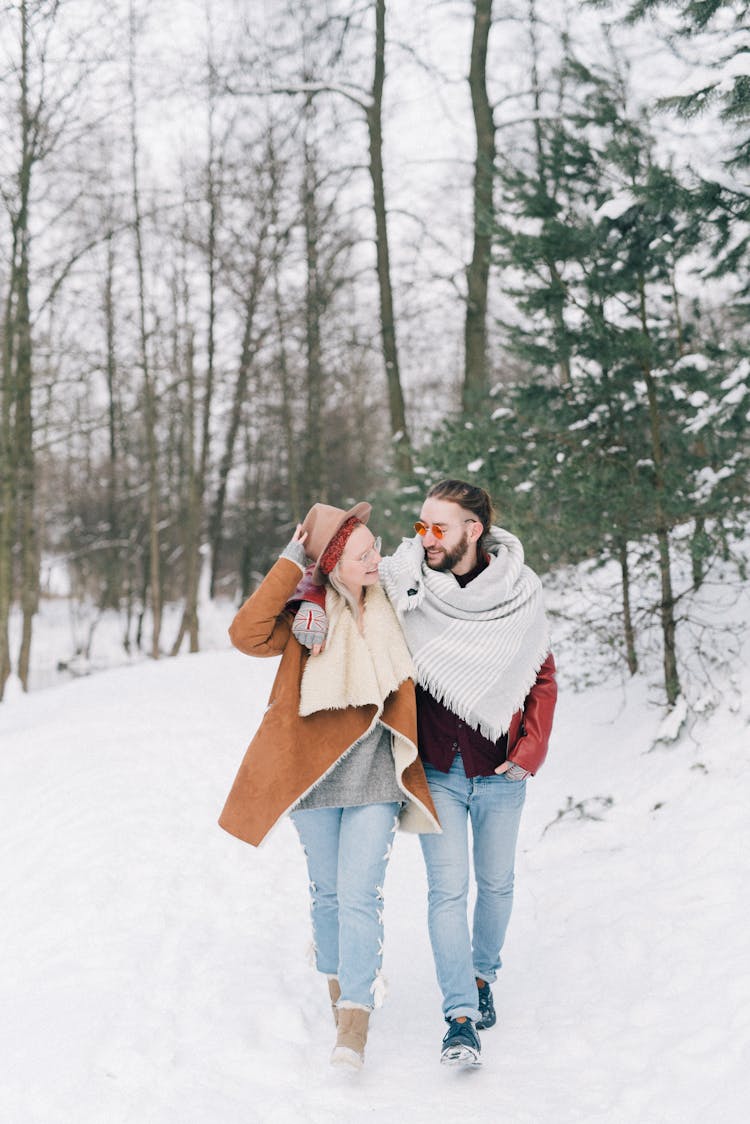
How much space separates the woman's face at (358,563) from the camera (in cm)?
340

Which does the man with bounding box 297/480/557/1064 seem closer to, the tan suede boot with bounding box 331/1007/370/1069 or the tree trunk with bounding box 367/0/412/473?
the tan suede boot with bounding box 331/1007/370/1069

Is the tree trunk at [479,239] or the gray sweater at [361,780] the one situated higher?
the tree trunk at [479,239]

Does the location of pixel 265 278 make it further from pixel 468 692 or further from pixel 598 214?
pixel 468 692

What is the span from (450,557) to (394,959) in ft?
6.64

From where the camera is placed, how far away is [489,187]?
317 inches

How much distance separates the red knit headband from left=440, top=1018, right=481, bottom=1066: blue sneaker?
157 centimetres

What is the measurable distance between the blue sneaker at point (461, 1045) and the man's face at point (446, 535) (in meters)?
1.53

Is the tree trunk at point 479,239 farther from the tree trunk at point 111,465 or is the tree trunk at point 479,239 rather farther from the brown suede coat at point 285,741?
the brown suede coat at point 285,741

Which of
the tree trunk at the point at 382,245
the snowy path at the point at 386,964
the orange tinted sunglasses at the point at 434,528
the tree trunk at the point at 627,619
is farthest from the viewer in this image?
the tree trunk at the point at 382,245

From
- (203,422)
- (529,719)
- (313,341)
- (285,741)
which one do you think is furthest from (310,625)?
(203,422)

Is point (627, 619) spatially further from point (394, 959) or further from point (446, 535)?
point (446, 535)

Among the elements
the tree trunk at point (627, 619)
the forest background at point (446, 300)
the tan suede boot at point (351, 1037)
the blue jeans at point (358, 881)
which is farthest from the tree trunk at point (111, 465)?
the tan suede boot at point (351, 1037)

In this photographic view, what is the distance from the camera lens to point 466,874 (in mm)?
3389

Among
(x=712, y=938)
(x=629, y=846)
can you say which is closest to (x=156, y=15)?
(x=629, y=846)
